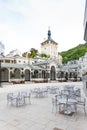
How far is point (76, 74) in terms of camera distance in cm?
5350

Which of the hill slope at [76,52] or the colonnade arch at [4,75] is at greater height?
the hill slope at [76,52]

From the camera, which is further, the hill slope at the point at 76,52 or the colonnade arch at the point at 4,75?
the hill slope at the point at 76,52

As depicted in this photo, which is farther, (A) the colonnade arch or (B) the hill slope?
(B) the hill slope

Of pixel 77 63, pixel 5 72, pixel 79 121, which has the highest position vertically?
pixel 77 63

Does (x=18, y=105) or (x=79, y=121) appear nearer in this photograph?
(x=79, y=121)

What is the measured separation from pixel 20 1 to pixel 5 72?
27200mm

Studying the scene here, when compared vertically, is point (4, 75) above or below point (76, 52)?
below

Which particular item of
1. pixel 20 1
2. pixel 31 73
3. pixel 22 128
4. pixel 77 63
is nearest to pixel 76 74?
pixel 77 63

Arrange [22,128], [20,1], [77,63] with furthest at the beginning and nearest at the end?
[77,63], [20,1], [22,128]

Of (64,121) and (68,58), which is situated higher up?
(68,58)

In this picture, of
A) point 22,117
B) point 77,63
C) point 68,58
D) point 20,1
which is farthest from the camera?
point 68,58

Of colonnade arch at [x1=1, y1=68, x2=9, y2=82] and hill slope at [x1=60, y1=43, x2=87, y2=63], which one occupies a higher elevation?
hill slope at [x1=60, y1=43, x2=87, y2=63]

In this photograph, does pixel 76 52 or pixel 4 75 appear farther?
pixel 76 52

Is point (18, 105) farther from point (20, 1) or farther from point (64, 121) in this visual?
point (20, 1)
